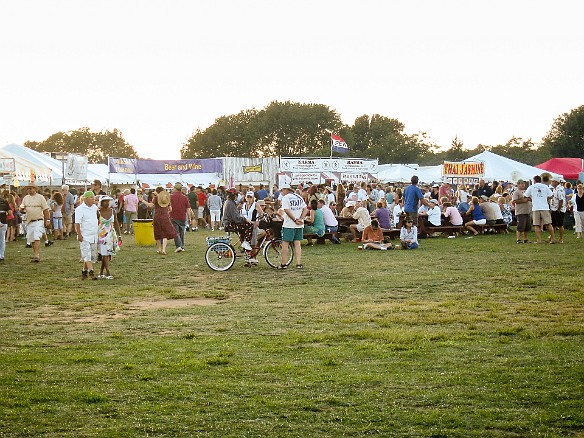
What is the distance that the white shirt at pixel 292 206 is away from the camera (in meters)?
16.4

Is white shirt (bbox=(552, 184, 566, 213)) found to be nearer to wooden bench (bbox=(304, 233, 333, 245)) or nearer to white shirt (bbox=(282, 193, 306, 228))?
wooden bench (bbox=(304, 233, 333, 245))

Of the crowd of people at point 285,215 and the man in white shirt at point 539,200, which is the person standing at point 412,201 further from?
the man in white shirt at point 539,200

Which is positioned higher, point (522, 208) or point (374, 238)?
point (522, 208)

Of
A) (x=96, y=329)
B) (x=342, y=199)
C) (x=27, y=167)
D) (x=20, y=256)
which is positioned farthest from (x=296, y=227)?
(x=27, y=167)

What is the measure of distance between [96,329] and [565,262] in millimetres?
10539

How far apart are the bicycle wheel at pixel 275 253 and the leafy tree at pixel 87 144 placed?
114000 millimetres

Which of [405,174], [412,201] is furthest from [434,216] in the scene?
[405,174]

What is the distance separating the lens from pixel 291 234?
1675cm

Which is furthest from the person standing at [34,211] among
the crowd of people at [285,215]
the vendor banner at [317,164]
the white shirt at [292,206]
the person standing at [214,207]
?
the vendor banner at [317,164]

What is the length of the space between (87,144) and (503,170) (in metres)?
98.1

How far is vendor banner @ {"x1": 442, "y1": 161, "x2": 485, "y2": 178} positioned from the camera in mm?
38125

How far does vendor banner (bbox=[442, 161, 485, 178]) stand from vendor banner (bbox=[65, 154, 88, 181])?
16156 millimetres

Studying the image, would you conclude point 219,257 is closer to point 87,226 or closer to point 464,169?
point 87,226

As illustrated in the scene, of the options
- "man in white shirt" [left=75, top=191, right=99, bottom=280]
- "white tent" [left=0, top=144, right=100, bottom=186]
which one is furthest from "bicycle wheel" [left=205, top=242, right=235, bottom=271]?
"white tent" [left=0, top=144, right=100, bottom=186]
